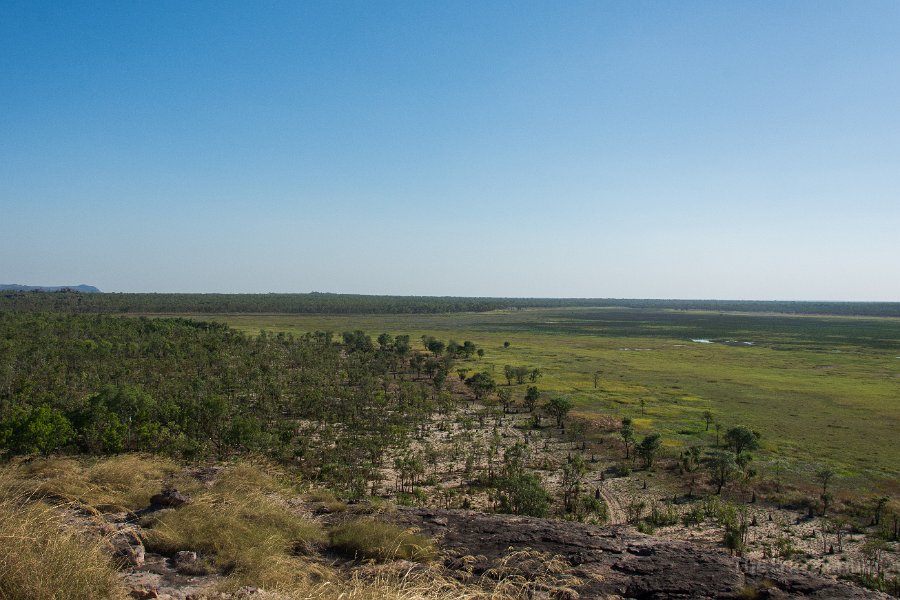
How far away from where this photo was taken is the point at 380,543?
35.0ft

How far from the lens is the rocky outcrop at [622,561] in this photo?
32.4ft

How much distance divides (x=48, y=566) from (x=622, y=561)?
10479 millimetres

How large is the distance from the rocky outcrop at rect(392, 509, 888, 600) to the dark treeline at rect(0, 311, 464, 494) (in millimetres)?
12542

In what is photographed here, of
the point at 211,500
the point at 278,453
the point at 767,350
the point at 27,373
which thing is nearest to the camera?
the point at 211,500

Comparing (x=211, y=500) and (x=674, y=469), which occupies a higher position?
(x=211, y=500)

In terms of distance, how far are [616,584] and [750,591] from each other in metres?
2.50

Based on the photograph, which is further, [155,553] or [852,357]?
[852,357]

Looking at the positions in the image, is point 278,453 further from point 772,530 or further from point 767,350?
point 767,350

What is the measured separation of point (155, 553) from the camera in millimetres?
10156

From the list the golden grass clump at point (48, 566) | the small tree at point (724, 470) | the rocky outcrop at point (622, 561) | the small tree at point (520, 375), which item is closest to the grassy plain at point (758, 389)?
the small tree at point (520, 375)

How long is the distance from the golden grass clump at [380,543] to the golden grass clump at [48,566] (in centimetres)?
438

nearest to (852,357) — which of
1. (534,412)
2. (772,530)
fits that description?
(534,412)

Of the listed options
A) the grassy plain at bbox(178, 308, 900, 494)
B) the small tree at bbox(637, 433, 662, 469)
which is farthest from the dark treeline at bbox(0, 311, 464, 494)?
the grassy plain at bbox(178, 308, 900, 494)

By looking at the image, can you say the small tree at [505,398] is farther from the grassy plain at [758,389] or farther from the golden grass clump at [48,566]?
the golden grass clump at [48,566]
